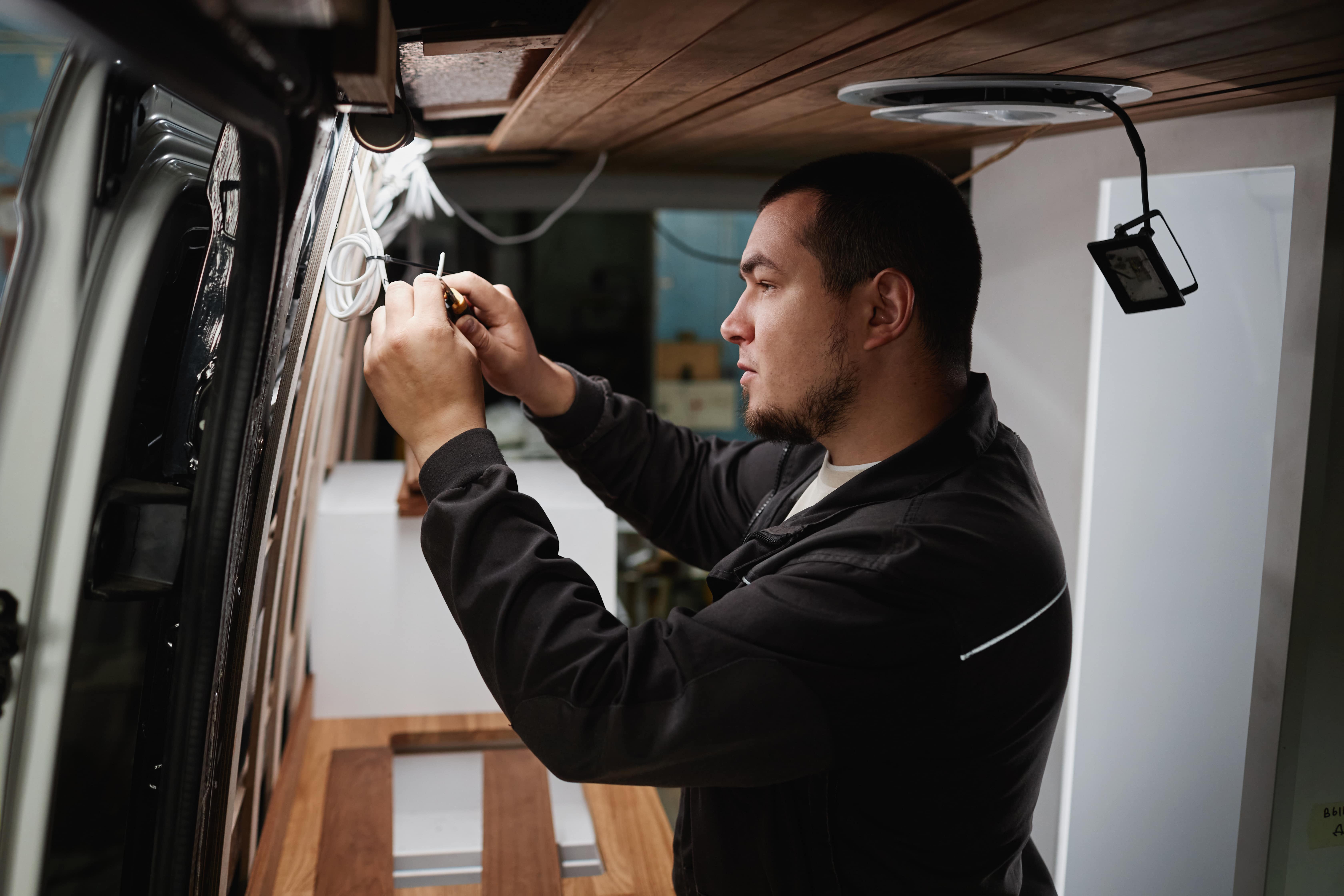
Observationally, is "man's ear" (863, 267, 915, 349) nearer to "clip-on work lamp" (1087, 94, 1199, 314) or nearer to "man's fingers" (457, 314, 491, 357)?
"clip-on work lamp" (1087, 94, 1199, 314)

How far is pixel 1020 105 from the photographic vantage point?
1.22 meters

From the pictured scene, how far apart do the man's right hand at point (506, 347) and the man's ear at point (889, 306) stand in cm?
43

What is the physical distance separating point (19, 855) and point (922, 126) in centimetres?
135

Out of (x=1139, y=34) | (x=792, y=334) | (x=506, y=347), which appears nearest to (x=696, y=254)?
(x=506, y=347)

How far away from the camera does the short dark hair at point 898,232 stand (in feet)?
3.85

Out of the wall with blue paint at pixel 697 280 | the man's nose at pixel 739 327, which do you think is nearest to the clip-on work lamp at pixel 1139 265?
the man's nose at pixel 739 327

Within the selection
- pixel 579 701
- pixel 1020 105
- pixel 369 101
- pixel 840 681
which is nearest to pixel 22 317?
pixel 369 101

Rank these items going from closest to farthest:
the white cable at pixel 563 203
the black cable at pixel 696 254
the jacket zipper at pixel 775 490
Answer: the jacket zipper at pixel 775 490
the white cable at pixel 563 203
the black cable at pixel 696 254

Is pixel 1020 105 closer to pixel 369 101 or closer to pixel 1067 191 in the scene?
pixel 1067 191

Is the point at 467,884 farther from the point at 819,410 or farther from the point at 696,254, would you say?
the point at 696,254

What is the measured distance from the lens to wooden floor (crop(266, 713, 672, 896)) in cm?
160

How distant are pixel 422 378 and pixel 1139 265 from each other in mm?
905

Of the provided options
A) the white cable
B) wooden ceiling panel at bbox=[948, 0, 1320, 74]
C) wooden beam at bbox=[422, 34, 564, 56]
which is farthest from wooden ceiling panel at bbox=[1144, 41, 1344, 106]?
the white cable

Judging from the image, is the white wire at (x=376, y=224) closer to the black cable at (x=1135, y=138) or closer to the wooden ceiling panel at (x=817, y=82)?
the wooden ceiling panel at (x=817, y=82)
